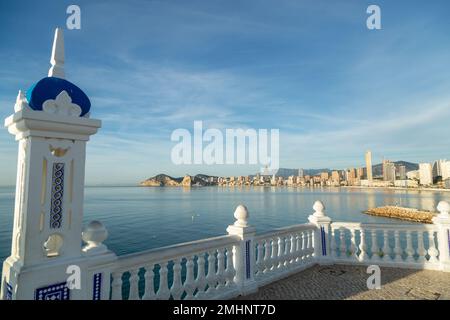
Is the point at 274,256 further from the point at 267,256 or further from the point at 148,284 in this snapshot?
the point at 148,284

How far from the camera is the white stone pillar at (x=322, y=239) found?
23.4 ft

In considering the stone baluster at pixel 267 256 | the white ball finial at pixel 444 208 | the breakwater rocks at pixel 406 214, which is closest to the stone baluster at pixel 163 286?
the stone baluster at pixel 267 256

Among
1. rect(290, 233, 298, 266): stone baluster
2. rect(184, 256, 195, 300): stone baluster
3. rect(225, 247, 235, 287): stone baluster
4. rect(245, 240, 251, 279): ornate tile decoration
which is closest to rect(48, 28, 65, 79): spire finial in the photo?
rect(184, 256, 195, 300): stone baluster

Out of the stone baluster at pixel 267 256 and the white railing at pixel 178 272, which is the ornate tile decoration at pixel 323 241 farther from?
the white railing at pixel 178 272

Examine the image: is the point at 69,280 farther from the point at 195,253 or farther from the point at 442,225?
the point at 442,225

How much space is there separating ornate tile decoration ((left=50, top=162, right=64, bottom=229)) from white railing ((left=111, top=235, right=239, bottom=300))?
0.95 meters

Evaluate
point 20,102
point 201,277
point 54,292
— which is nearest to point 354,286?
point 201,277

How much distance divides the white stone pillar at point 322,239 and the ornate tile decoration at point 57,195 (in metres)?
5.98

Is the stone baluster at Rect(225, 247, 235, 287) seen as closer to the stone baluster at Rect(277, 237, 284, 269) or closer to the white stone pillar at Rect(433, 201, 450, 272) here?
the stone baluster at Rect(277, 237, 284, 269)

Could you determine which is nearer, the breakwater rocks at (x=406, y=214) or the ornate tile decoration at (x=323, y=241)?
the ornate tile decoration at (x=323, y=241)

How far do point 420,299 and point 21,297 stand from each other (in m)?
5.61

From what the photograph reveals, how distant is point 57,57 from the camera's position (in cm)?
312
